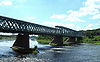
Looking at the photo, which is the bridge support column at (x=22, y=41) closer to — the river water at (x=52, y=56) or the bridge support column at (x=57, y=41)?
the river water at (x=52, y=56)

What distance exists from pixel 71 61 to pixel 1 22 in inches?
1501

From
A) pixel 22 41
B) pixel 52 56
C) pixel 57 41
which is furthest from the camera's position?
pixel 57 41

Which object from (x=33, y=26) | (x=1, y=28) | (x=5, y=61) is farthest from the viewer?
(x=33, y=26)

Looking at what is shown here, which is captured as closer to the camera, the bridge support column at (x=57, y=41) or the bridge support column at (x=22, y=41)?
the bridge support column at (x=22, y=41)

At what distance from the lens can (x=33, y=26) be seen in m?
105

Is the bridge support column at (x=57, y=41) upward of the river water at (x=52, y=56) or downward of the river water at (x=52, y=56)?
upward

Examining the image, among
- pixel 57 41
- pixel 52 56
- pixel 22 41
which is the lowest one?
pixel 52 56

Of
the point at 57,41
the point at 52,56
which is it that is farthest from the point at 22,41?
the point at 57,41

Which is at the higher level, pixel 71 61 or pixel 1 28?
pixel 1 28

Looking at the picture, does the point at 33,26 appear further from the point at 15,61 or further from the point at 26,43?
the point at 15,61

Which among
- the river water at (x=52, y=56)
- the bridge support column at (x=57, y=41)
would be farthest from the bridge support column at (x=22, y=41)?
the bridge support column at (x=57, y=41)

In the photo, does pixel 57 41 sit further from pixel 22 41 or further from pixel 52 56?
pixel 52 56

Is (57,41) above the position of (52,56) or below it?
above

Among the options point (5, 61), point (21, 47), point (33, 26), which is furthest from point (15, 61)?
point (33, 26)
